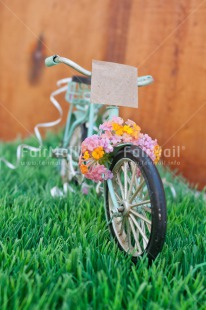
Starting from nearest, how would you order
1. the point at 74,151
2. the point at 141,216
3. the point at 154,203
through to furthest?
1. the point at 154,203
2. the point at 141,216
3. the point at 74,151

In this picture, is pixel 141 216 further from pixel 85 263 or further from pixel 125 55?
pixel 125 55

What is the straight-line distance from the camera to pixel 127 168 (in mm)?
1621

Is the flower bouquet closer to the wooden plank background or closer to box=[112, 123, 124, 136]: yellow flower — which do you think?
box=[112, 123, 124, 136]: yellow flower

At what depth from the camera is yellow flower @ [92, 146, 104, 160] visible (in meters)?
1.62

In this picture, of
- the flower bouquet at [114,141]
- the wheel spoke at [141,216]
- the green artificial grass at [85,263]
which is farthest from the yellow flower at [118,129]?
the green artificial grass at [85,263]

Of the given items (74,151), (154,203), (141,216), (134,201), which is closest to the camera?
(154,203)

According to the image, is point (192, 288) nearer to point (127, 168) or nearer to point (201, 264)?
point (201, 264)

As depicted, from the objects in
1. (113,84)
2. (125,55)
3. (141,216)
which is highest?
(125,55)

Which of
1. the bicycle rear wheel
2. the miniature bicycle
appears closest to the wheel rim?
the miniature bicycle

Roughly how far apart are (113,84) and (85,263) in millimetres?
694

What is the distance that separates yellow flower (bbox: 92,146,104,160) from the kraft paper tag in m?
0.18

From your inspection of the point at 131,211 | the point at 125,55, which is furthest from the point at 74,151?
the point at 125,55

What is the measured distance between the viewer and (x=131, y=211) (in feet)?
5.06

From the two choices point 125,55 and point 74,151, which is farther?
point 125,55
